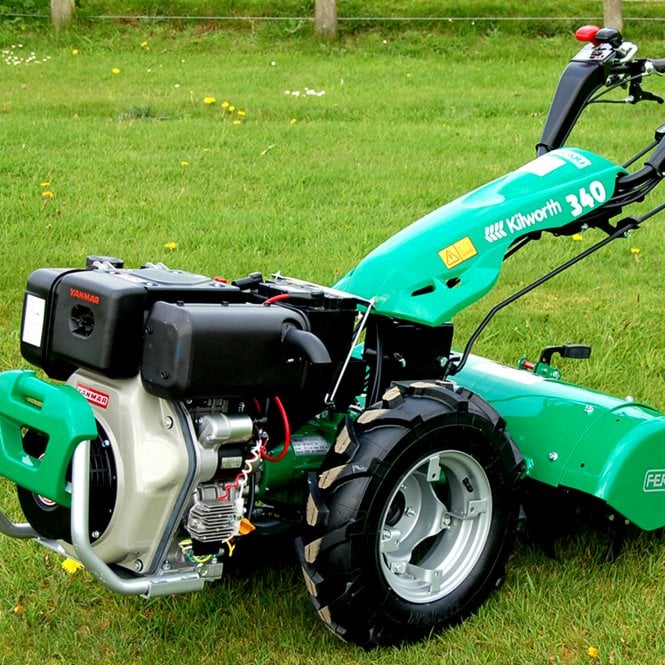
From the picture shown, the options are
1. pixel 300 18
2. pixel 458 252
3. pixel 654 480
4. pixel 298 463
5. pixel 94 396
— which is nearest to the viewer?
pixel 94 396

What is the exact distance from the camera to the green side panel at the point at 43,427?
2850mm

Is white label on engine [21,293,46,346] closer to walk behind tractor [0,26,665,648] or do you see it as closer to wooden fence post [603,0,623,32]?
walk behind tractor [0,26,665,648]

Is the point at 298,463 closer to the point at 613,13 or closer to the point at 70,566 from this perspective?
the point at 70,566

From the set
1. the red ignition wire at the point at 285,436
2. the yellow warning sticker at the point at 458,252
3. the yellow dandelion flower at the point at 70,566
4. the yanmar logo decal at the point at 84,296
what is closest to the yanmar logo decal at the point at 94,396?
the yanmar logo decal at the point at 84,296

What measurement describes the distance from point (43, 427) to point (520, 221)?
1.65 m

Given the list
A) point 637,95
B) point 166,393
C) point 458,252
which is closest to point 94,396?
point 166,393

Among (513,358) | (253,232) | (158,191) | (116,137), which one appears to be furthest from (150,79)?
(513,358)

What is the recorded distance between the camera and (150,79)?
1204cm

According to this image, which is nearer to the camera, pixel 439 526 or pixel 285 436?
pixel 285 436

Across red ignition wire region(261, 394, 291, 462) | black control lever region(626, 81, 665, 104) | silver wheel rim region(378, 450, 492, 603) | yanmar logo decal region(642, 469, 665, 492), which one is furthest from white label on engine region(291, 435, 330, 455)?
black control lever region(626, 81, 665, 104)

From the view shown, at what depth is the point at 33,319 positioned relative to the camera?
318cm

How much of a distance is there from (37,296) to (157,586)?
849mm

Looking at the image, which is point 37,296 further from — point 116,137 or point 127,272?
point 116,137

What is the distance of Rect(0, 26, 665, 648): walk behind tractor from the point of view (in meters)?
2.94
